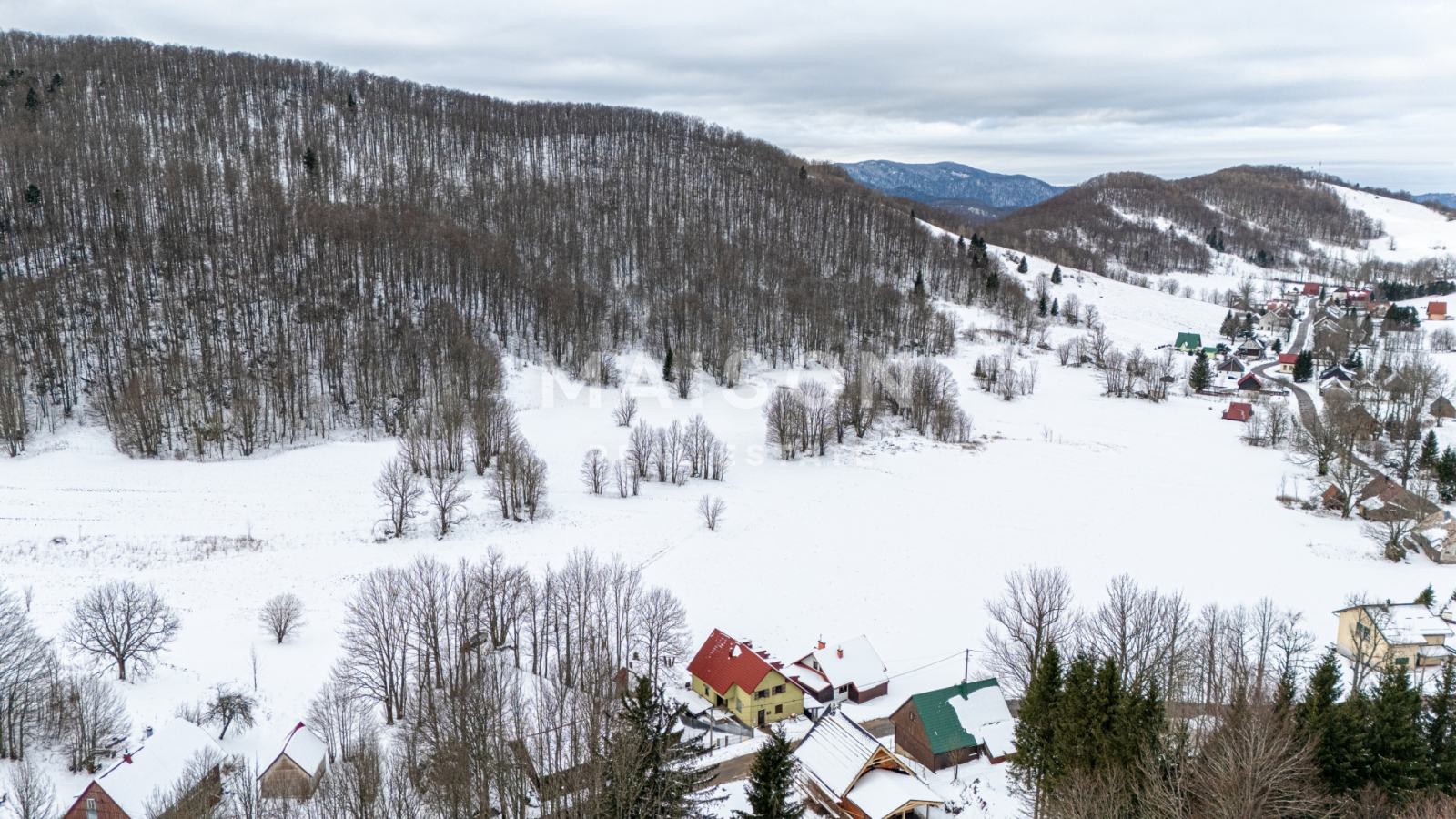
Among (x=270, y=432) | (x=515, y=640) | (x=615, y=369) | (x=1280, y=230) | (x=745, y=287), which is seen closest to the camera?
(x=515, y=640)

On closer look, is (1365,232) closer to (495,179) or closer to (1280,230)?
(1280,230)

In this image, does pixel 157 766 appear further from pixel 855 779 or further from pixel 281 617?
pixel 855 779

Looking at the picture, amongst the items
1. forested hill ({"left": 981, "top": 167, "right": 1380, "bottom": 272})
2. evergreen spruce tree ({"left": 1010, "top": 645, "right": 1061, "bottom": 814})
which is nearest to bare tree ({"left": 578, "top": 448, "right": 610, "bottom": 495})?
evergreen spruce tree ({"left": 1010, "top": 645, "right": 1061, "bottom": 814})

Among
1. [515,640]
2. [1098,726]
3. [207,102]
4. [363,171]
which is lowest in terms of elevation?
[515,640]

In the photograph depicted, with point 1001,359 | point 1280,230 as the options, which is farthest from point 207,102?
point 1280,230

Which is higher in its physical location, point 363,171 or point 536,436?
point 363,171

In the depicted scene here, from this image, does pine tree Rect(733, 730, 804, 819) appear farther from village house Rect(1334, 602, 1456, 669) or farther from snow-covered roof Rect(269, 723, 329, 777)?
village house Rect(1334, 602, 1456, 669)

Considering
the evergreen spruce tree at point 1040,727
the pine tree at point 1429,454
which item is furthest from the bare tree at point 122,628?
the pine tree at point 1429,454
